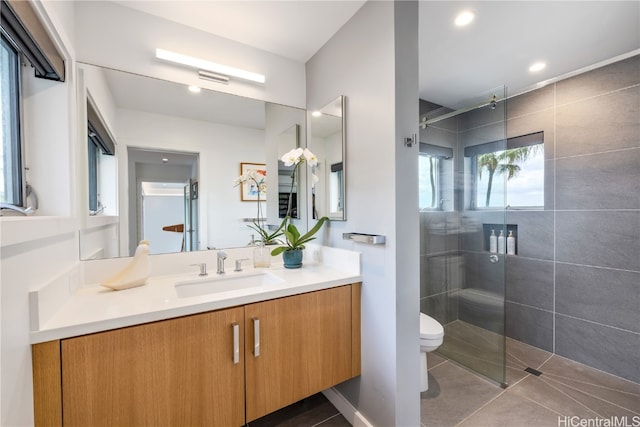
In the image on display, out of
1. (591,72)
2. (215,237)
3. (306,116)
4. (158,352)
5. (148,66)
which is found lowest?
(158,352)

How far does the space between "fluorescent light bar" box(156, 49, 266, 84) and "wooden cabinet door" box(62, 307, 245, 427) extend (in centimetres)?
139

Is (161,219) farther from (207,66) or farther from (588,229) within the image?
(588,229)

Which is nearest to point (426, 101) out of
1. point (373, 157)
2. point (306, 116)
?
point (306, 116)

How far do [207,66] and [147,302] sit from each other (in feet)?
4.40

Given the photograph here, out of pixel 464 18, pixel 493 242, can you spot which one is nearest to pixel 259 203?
pixel 464 18

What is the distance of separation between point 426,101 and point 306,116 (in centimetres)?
134

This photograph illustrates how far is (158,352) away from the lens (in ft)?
3.20

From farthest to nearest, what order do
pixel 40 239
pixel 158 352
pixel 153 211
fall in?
1. pixel 153 211
2. pixel 158 352
3. pixel 40 239

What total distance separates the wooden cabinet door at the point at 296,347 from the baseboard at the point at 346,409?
0.24 metres

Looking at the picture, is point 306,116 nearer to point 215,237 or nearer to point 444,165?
point 215,237

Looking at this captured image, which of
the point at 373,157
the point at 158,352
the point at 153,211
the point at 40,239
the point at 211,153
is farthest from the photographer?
the point at 211,153

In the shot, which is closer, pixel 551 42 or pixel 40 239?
pixel 40 239

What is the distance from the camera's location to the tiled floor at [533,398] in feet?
4.98

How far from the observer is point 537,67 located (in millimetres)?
1988
